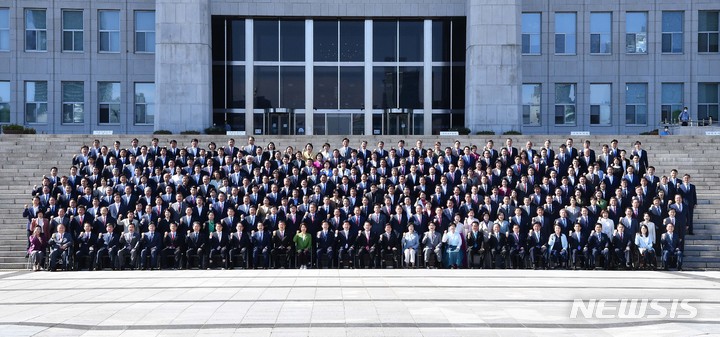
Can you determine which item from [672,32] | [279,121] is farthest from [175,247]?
[672,32]

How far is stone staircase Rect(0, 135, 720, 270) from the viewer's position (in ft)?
81.0

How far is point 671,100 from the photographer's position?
47.4 m

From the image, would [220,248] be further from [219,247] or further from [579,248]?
[579,248]

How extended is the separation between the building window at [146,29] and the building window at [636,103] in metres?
25.1

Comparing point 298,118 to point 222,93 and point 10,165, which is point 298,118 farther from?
point 10,165

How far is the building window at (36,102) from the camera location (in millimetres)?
46250

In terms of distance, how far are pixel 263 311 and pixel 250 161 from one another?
11.6 metres

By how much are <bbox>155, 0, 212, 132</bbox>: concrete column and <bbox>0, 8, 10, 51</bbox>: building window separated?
8855mm

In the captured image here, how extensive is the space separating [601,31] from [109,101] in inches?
1030

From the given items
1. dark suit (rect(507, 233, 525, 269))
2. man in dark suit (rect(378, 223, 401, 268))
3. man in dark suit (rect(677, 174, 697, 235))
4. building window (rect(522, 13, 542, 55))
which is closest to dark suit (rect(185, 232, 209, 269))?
man in dark suit (rect(378, 223, 401, 268))

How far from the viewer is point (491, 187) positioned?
961 inches

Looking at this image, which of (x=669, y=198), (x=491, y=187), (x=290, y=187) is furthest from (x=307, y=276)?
(x=669, y=198)

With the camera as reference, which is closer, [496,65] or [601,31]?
[496,65]

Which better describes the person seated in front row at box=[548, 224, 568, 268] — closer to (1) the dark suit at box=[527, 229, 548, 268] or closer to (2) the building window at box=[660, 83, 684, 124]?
(1) the dark suit at box=[527, 229, 548, 268]
